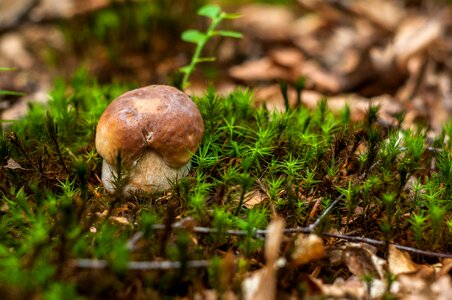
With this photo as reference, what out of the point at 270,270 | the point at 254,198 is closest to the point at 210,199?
the point at 254,198

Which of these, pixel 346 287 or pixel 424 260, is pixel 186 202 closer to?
pixel 346 287

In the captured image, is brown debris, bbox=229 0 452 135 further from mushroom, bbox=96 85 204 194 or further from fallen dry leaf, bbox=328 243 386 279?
fallen dry leaf, bbox=328 243 386 279

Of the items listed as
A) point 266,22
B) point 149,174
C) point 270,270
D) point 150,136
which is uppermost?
point 150,136

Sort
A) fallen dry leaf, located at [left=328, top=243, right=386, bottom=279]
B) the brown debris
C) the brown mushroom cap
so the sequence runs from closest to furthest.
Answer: fallen dry leaf, located at [left=328, top=243, right=386, bottom=279], the brown mushroom cap, the brown debris

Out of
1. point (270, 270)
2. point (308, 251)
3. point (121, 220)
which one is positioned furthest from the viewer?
point (121, 220)

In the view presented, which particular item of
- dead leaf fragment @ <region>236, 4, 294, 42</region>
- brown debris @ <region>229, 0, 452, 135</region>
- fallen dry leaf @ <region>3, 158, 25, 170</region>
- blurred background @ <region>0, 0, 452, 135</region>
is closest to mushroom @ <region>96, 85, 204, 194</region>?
fallen dry leaf @ <region>3, 158, 25, 170</region>

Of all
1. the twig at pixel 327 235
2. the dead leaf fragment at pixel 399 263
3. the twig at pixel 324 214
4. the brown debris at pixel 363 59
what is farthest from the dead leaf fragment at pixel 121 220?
the brown debris at pixel 363 59

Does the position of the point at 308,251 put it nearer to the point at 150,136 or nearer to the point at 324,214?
the point at 324,214

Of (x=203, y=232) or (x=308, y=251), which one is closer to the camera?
(x=308, y=251)
